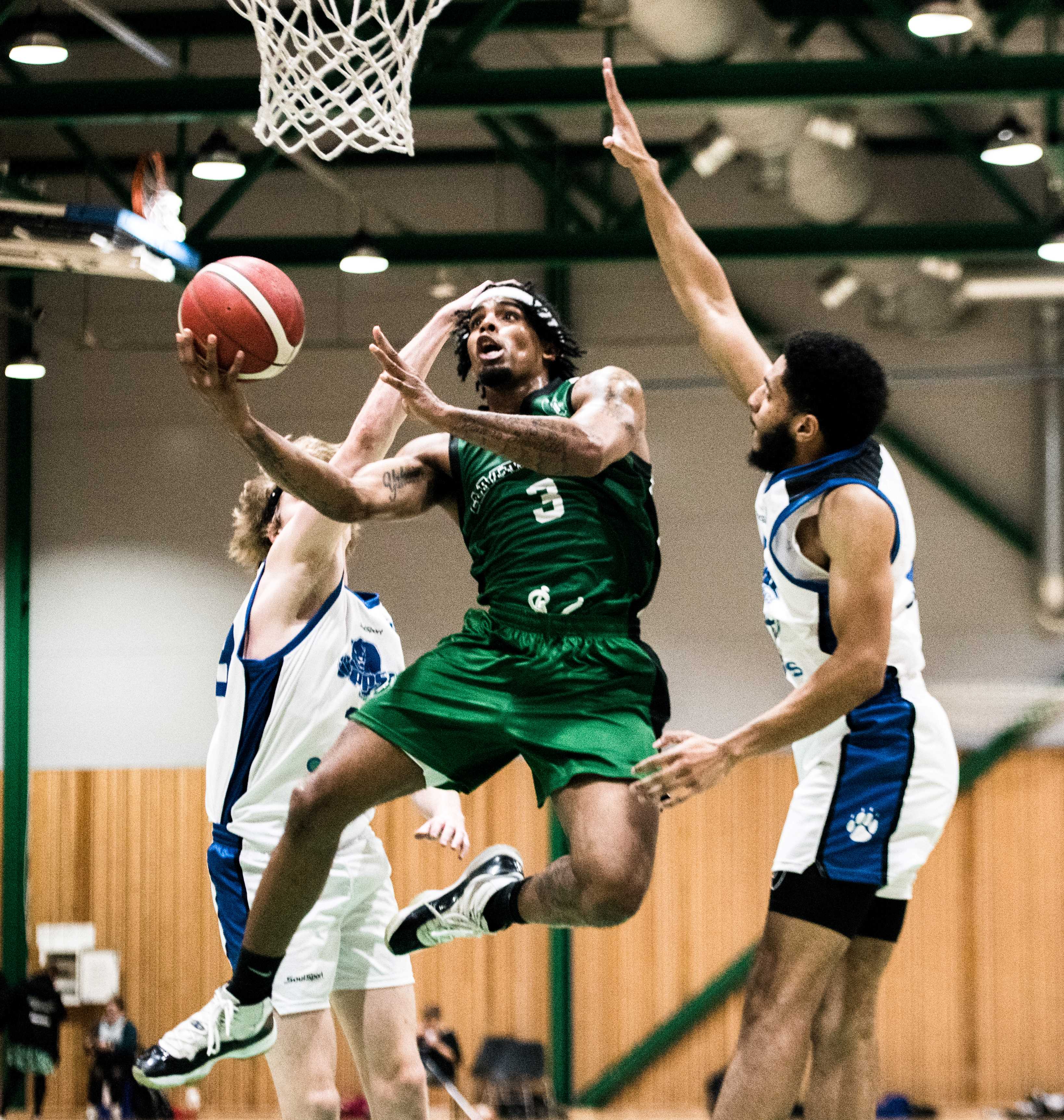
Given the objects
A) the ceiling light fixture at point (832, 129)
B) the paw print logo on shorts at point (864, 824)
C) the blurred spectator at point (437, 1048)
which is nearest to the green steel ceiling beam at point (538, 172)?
the ceiling light fixture at point (832, 129)

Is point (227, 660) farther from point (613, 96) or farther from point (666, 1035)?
point (666, 1035)

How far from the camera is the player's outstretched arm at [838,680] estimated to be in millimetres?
3883

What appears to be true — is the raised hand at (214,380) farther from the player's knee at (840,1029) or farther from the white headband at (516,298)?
the player's knee at (840,1029)

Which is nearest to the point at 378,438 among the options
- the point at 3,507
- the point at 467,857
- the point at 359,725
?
the point at 359,725

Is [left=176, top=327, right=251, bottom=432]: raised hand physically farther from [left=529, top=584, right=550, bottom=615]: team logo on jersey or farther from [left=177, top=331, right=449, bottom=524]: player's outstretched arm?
[left=529, top=584, right=550, bottom=615]: team logo on jersey

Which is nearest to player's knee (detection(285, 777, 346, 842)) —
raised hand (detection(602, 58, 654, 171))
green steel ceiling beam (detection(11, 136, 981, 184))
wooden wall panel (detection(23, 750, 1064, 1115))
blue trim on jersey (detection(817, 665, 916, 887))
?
blue trim on jersey (detection(817, 665, 916, 887))

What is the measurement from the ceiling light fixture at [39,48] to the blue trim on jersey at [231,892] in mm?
5889

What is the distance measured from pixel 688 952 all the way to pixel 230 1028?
10.0 meters

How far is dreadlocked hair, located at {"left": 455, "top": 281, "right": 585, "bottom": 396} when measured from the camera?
480 centimetres

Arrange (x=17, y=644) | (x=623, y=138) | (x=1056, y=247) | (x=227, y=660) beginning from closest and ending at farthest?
(x=623, y=138), (x=227, y=660), (x=1056, y=247), (x=17, y=644)

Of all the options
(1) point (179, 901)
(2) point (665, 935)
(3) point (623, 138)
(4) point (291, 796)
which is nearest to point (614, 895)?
(4) point (291, 796)

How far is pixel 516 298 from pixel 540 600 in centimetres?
99

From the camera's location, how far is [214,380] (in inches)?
161

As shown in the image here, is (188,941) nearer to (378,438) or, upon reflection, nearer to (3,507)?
(3,507)
